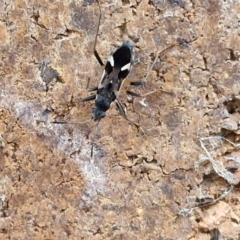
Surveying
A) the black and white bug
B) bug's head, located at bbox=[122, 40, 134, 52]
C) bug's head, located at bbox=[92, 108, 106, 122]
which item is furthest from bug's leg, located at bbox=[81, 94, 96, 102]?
bug's head, located at bbox=[122, 40, 134, 52]

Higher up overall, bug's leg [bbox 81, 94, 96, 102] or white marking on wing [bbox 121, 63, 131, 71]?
white marking on wing [bbox 121, 63, 131, 71]

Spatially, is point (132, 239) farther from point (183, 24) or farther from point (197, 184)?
point (183, 24)

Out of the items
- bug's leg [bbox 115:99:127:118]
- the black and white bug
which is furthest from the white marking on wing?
bug's leg [bbox 115:99:127:118]

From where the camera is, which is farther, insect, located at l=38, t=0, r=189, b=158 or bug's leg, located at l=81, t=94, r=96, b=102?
bug's leg, located at l=81, t=94, r=96, b=102

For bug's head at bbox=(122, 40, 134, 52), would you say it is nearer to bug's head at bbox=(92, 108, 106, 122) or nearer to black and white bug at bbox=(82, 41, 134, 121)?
black and white bug at bbox=(82, 41, 134, 121)

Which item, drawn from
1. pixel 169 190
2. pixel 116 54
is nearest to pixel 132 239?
pixel 169 190
